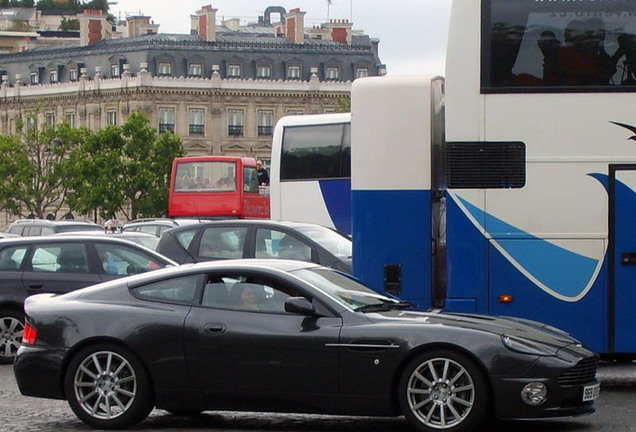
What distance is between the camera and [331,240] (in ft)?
65.0

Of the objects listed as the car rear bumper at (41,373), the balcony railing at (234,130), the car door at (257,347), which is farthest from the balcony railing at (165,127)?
the car door at (257,347)

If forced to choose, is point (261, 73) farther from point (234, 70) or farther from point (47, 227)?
point (47, 227)

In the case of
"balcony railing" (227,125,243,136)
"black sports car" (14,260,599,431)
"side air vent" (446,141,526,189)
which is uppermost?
"balcony railing" (227,125,243,136)

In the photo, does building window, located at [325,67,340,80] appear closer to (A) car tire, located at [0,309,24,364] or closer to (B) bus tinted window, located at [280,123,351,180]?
(B) bus tinted window, located at [280,123,351,180]

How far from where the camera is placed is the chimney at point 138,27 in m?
144

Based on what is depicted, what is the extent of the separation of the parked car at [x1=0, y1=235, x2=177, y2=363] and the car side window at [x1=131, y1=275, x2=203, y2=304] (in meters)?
5.84

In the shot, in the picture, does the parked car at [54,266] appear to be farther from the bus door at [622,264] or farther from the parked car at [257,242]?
the bus door at [622,264]

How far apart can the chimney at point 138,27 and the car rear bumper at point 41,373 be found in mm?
132282

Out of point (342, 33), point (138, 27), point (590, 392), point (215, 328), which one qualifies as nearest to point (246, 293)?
point (215, 328)

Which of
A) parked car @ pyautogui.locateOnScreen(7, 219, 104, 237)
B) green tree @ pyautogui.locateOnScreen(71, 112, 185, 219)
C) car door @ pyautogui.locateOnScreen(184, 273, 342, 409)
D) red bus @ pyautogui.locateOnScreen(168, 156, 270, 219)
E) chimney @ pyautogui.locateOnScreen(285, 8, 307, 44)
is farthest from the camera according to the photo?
chimney @ pyautogui.locateOnScreen(285, 8, 307, 44)

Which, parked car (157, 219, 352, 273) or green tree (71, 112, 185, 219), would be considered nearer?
parked car (157, 219, 352, 273)

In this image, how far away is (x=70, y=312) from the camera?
12.0 metres

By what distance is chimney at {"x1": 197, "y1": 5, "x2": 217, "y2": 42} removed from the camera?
131m

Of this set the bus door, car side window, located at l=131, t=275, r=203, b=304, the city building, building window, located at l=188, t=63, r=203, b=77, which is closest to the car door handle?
car side window, located at l=131, t=275, r=203, b=304
